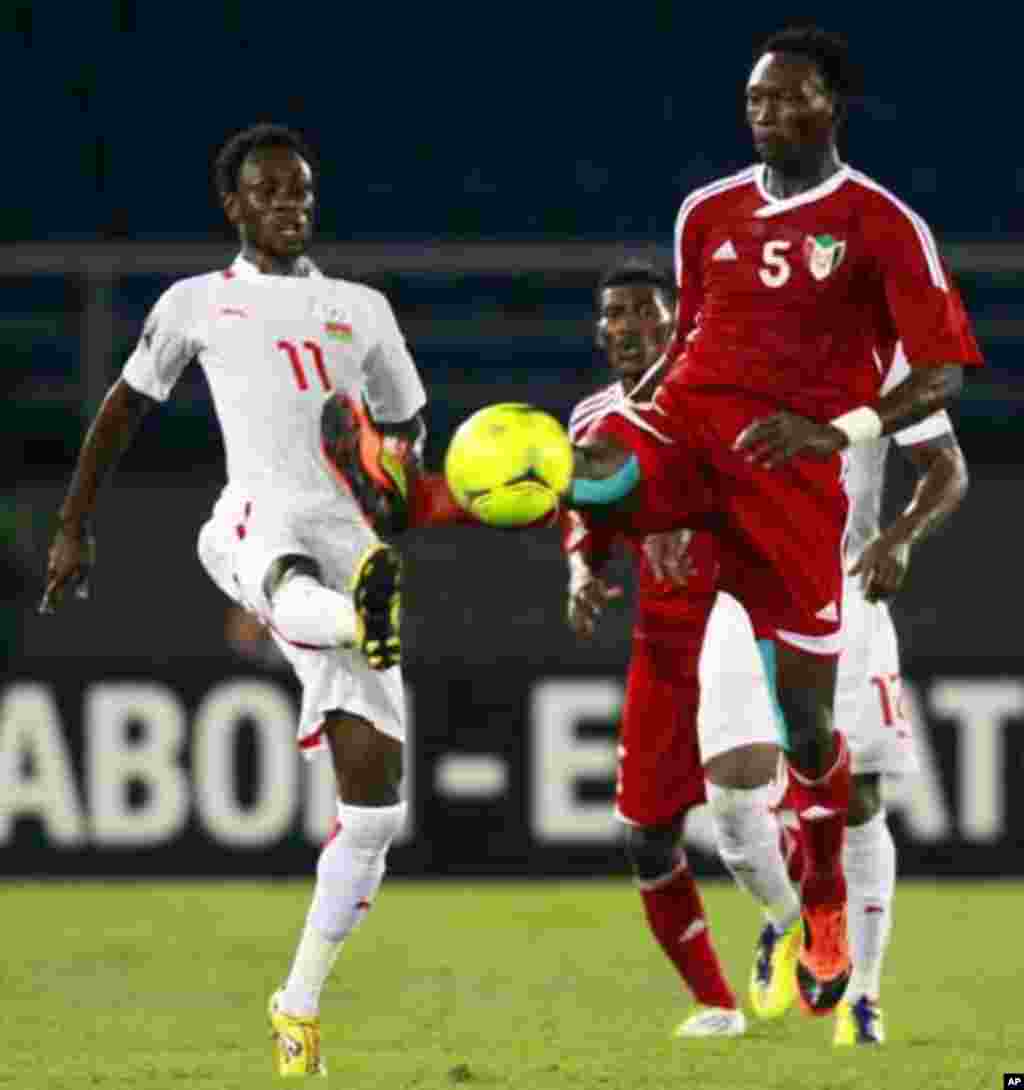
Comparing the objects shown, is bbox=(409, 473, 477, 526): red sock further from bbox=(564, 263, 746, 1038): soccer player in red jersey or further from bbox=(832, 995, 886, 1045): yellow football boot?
bbox=(832, 995, 886, 1045): yellow football boot

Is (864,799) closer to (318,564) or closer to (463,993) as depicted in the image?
(463,993)

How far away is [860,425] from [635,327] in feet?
5.51

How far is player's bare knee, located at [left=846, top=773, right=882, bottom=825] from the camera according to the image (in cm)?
730

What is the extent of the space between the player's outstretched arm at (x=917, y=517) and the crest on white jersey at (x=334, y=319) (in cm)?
125

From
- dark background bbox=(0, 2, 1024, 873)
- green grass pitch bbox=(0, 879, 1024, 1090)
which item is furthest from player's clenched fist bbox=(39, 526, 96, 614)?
dark background bbox=(0, 2, 1024, 873)

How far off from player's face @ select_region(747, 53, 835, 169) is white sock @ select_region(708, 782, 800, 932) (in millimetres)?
1759

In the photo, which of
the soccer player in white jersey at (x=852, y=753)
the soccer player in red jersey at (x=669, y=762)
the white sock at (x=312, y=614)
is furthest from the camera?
the soccer player in red jersey at (x=669, y=762)

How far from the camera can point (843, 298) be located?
6375mm

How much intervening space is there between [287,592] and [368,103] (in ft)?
30.8

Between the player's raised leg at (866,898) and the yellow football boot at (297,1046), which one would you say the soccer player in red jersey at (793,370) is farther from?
the yellow football boot at (297,1046)

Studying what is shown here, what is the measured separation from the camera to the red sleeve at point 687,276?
6562 millimetres

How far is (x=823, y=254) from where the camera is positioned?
634cm

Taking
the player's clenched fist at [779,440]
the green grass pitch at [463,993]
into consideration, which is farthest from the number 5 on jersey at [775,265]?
the green grass pitch at [463,993]

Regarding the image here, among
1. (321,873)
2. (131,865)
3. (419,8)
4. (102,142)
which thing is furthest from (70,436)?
(321,873)
